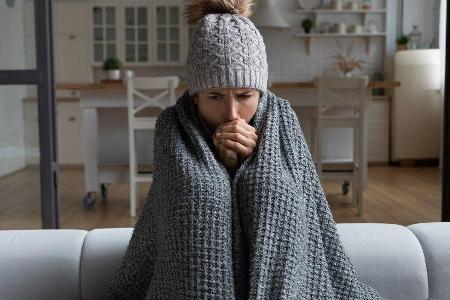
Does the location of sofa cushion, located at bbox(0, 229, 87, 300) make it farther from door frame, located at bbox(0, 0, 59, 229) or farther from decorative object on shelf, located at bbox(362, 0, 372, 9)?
decorative object on shelf, located at bbox(362, 0, 372, 9)

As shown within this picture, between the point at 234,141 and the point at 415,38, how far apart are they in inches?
278

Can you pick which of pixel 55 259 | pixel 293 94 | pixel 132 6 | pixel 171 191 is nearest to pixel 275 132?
pixel 171 191

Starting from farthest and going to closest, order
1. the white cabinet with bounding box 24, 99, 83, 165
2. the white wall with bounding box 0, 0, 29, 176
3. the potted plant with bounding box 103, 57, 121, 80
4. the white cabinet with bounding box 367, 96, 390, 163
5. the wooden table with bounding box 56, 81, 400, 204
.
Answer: the white cabinet with bounding box 367, 96, 390, 163 < the white cabinet with bounding box 24, 99, 83, 165 < the potted plant with bounding box 103, 57, 121, 80 < the wooden table with bounding box 56, 81, 400, 204 < the white wall with bounding box 0, 0, 29, 176

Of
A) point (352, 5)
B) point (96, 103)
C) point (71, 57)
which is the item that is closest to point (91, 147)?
point (96, 103)

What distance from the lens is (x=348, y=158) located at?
5.44 meters

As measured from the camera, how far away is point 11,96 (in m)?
2.86

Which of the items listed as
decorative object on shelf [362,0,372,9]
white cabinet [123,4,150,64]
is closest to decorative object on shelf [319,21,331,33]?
decorative object on shelf [362,0,372,9]

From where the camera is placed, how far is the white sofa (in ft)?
4.42

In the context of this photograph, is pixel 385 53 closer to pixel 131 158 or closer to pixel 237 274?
pixel 131 158

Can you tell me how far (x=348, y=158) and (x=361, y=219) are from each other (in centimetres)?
117

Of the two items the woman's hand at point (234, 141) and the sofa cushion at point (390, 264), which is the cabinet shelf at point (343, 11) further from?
the woman's hand at point (234, 141)

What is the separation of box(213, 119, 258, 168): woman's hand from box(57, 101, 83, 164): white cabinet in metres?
6.64

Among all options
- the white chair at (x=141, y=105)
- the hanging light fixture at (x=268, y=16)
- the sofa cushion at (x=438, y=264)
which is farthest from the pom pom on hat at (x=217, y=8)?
the hanging light fixture at (x=268, y=16)

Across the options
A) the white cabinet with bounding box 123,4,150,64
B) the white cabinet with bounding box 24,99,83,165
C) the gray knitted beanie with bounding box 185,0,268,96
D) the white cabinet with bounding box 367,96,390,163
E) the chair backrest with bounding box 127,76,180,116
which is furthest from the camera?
the white cabinet with bounding box 123,4,150,64
